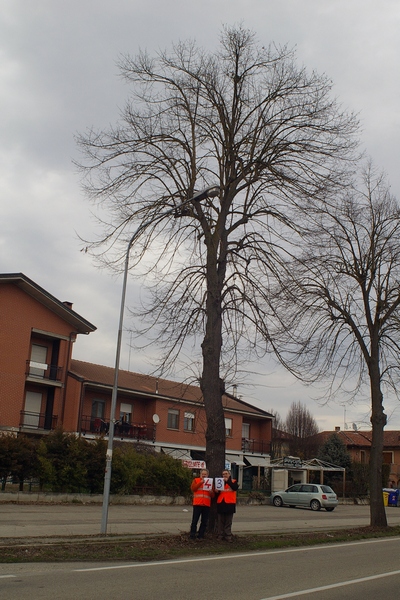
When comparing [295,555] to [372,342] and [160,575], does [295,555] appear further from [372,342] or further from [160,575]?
[372,342]

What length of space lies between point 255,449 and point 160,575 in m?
42.4

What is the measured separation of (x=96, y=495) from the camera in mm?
24953

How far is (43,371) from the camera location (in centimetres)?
3744

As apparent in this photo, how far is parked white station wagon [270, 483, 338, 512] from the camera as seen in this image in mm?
33625

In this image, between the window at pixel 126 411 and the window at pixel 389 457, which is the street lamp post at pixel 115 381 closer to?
the window at pixel 126 411

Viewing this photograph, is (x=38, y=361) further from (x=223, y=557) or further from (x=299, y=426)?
(x=299, y=426)

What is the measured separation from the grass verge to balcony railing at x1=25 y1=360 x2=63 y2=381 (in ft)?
78.1

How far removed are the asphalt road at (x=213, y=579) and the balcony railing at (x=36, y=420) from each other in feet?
87.0

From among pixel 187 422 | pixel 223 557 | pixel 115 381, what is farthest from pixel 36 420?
pixel 223 557

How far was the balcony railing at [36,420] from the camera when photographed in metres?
35.5

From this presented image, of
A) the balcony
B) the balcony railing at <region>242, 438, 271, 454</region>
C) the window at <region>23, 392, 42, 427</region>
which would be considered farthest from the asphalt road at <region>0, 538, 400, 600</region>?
the balcony railing at <region>242, 438, 271, 454</region>

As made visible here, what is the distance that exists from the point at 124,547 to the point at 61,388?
2733 centimetres

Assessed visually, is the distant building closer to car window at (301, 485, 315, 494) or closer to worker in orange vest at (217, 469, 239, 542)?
car window at (301, 485, 315, 494)

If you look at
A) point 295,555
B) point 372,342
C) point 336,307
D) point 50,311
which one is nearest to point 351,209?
point 336,307
